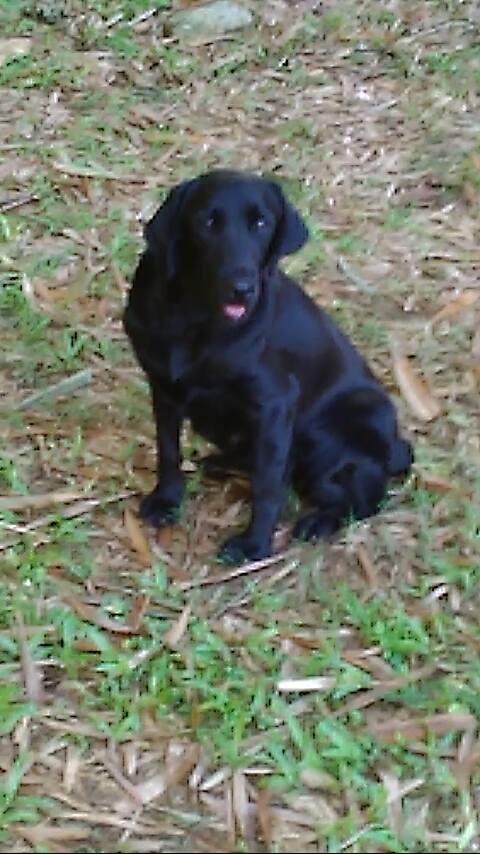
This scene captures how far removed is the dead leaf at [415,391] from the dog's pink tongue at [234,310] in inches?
40.9

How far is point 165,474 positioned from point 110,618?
1.48ft

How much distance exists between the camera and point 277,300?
3428 millimetres

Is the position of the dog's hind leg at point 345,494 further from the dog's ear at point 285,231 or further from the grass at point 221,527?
the dog's ear at point 285,231

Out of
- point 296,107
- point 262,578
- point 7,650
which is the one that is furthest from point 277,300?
point 296,107

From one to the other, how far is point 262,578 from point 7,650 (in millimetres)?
621

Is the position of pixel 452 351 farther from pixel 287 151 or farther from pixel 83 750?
pixel 83 750

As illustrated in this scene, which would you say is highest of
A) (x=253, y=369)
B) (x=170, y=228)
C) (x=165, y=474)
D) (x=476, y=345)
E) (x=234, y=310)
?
(x=170, y=228)

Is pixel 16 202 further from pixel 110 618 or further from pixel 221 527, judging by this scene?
pixel 110 618

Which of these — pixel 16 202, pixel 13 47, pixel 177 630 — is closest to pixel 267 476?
pixel 177 630

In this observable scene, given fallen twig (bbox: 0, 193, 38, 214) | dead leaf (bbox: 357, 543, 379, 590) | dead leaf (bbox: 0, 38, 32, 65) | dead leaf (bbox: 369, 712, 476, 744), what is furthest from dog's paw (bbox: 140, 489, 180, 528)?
dead leaf (bbox: 0, 38, 32, 65)

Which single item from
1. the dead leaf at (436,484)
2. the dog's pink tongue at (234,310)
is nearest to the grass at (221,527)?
the dead leaf at (436,484)

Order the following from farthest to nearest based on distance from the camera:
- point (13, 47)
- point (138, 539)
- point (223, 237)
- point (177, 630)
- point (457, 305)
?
point (13, 47) < point (457, 305) < point (138, 539) < point (177, 630) < point (223, 237)

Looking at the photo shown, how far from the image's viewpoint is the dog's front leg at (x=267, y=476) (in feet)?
11.0

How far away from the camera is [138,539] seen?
357 cm
